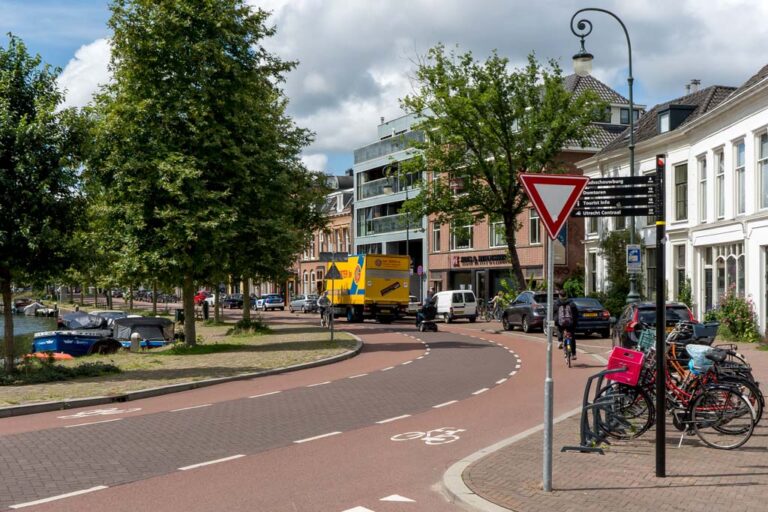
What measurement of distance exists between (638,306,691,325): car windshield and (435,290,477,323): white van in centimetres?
2558

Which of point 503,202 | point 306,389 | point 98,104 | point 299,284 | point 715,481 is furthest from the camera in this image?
point 299,284

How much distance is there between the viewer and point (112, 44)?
25469 mm

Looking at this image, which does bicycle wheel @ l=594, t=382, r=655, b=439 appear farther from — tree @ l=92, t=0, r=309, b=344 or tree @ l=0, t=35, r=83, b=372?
tree @ l=92, t=0, r=309, b=344

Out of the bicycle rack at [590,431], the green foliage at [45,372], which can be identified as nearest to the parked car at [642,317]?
the bicycle rack at [590,431]

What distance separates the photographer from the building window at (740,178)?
2877 centimetres

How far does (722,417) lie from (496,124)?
30.9 m

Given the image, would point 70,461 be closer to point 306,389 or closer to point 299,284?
point 306,389

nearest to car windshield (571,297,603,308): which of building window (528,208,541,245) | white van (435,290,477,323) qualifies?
white van (435,290,477,323)

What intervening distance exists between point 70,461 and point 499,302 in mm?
39343

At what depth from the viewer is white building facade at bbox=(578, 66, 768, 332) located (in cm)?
2706

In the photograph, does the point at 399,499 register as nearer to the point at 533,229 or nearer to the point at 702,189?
the point at 702,189

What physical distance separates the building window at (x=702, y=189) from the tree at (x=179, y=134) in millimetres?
17335

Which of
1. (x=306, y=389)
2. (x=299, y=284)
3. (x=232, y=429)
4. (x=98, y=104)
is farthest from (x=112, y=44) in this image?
(x=299, y=284)

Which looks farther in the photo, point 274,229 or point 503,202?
point 503,202
